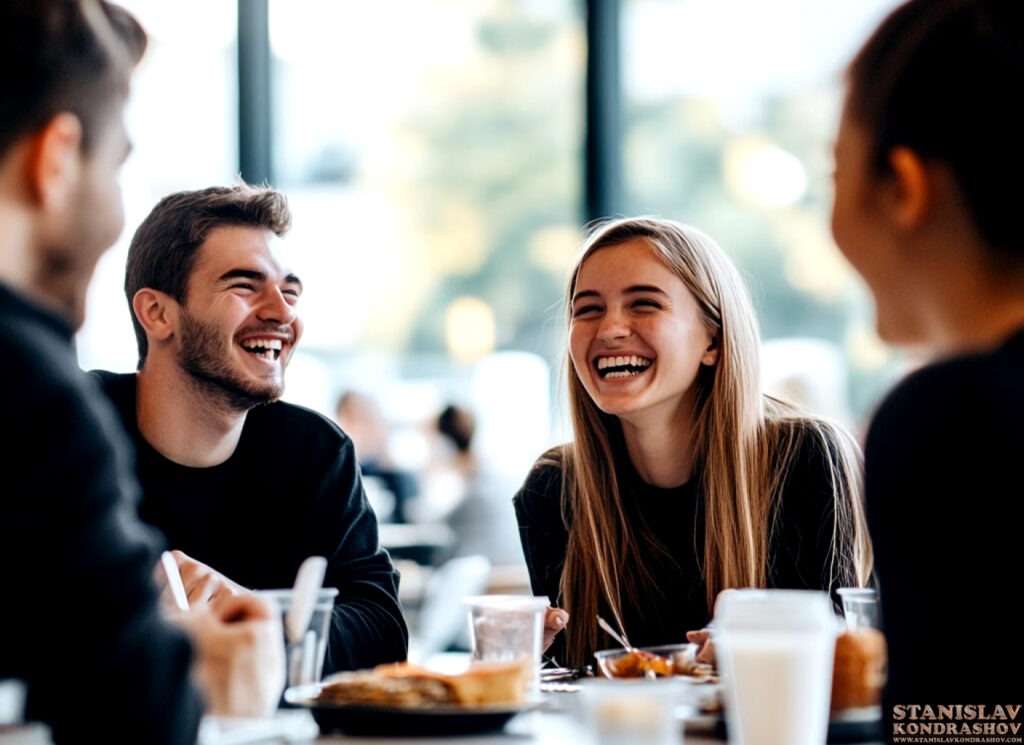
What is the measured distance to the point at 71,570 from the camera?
1.09 meters

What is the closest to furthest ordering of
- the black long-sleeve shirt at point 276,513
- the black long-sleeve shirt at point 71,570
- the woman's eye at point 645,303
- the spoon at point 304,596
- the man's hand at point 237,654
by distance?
the black long-sleeve shirt at point 71,570, the man's hand at point 237,654, the spoon at point 304,596, the black long-sleeve shirt at point 276,513, the woman's eye at point 645,303

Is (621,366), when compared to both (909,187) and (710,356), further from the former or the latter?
(909,187)

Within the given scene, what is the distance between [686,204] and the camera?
5.54m

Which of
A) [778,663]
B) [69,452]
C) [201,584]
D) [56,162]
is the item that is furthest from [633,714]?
[201,584]

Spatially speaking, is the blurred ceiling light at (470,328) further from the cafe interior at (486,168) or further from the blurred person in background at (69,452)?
the blurred person in background at (69,452)

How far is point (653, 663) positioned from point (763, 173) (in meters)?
4.10

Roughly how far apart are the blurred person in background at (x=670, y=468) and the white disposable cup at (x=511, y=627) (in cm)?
65

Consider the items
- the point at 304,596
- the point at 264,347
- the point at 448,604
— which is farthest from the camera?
the point at 448,604

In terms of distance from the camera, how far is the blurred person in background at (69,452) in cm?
110

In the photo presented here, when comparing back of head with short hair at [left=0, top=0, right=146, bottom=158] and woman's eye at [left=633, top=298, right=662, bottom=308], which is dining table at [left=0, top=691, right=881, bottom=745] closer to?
back of head with short hair at [left=0, top=0, right=146, bottom=158]

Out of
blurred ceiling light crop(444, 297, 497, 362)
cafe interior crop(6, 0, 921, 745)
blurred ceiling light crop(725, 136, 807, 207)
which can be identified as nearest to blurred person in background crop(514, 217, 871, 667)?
cafe interior crop(6, 0, 921, 745)

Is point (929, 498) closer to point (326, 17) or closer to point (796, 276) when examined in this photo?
point (796, 276)

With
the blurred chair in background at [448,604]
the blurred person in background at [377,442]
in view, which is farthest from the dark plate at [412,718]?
the blurred person in background at [377,442]

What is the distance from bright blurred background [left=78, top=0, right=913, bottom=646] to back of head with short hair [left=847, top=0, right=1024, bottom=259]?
388cm
